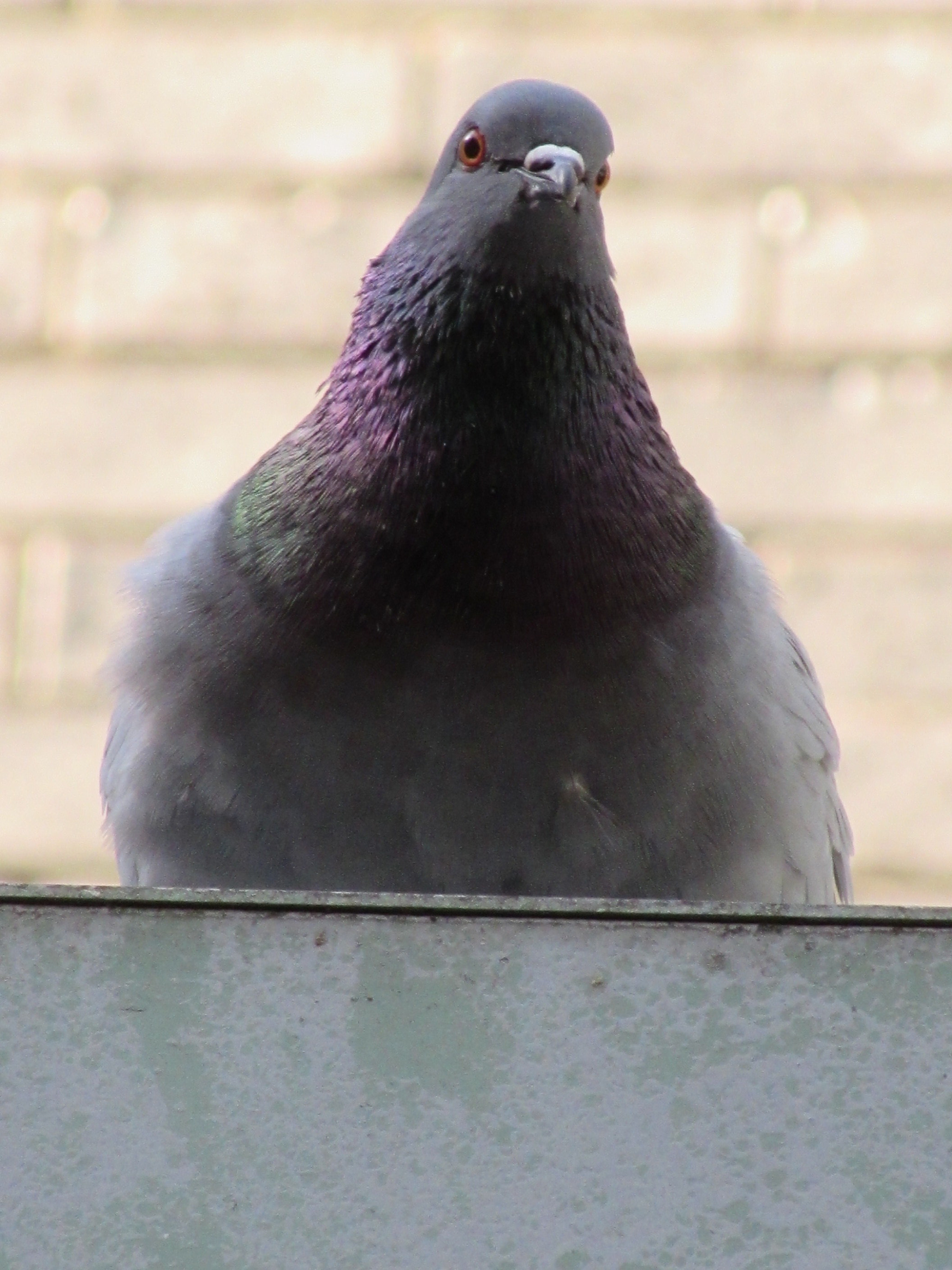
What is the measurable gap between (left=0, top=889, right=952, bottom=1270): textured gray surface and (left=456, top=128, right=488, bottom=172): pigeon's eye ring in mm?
1577

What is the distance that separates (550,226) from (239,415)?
124 inches

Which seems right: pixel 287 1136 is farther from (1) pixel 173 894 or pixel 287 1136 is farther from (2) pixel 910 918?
(2) pixel 910 918

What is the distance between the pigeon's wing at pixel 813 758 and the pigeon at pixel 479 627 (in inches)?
6.8

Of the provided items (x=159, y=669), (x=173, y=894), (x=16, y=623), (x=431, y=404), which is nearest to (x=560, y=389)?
(x=431, y=404)

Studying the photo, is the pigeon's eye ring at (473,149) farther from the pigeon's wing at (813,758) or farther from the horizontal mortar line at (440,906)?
the horizontal mortar line at (440,906)

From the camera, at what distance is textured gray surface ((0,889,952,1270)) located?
154 centimetres

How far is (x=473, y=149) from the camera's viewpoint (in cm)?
293

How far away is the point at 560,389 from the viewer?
2.86m

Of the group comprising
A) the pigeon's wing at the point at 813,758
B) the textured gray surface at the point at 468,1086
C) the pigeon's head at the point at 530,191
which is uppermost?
the pigeon's head at the point at 530,191

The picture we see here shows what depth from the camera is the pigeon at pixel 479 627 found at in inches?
109

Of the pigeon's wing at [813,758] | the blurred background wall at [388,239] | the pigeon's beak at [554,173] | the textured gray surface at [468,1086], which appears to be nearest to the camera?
the textured gray surface at [468,1086]

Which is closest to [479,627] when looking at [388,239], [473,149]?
[473,149]

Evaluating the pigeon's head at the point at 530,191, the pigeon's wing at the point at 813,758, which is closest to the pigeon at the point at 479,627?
the pigeon's head at the point at 530,191

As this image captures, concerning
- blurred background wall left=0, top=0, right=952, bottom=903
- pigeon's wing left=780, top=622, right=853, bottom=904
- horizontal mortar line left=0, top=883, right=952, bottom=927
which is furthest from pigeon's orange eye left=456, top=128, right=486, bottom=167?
blurred background wall left=0, top=0, right=952, bottom=903
